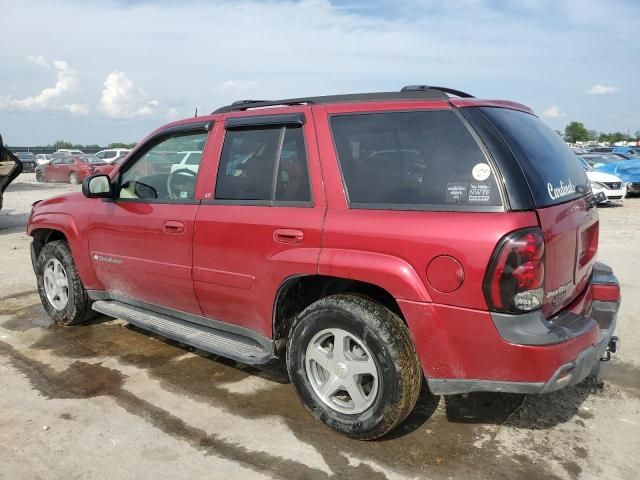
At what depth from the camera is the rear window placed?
2709 mm

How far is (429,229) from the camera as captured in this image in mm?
2666

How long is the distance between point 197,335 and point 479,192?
2.15 m

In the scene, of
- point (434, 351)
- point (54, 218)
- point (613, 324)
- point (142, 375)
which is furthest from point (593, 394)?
point (54, 218)

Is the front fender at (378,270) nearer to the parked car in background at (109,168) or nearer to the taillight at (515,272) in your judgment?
the taillight at (515,272)

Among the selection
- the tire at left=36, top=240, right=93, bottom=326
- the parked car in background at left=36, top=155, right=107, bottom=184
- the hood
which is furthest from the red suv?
the parked car in background at left=36, top=155, right=107, bottom=184

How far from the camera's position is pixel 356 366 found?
9.87ft

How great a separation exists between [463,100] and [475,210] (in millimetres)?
693

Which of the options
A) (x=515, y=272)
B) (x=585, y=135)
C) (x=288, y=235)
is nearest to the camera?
(x=515, y=272)

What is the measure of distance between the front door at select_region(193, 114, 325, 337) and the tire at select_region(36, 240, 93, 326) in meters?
1.73

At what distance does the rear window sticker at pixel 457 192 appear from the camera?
2.67 meters

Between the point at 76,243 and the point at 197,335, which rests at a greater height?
the point at 76,243

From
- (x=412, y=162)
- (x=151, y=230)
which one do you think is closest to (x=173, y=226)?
(x=151, y=230)

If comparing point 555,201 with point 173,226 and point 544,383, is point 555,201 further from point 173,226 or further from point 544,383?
point 173,226

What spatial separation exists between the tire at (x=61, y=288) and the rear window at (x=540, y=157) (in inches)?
149
